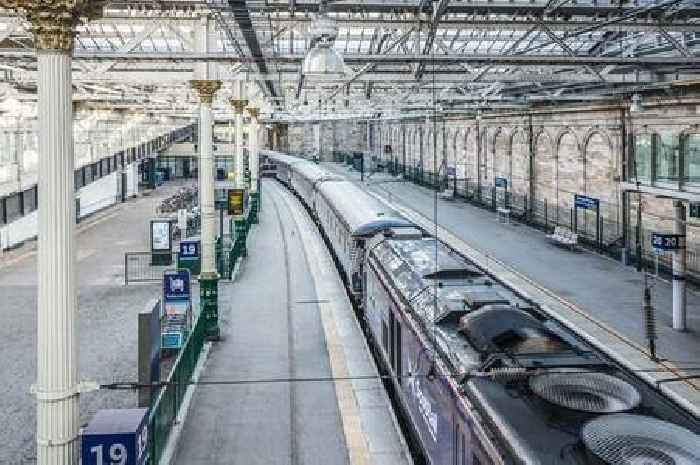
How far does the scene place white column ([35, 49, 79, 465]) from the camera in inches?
241

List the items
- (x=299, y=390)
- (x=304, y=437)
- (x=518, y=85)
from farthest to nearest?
(x=518, y=85) → (x=299, y=390) → (x=304, y=437)

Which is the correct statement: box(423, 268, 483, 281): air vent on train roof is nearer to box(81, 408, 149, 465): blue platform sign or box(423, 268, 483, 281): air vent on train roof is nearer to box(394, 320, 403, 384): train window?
box(394, 320, 403, 384): train window

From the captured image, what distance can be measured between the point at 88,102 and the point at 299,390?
95.2ft

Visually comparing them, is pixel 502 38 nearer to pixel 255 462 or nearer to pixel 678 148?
pixel 678 148

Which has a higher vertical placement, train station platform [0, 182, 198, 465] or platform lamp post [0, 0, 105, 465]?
platform lamp post [0, 0, 105, 465]

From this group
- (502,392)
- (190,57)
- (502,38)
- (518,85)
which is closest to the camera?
(502,392)

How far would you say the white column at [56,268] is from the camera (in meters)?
6.13

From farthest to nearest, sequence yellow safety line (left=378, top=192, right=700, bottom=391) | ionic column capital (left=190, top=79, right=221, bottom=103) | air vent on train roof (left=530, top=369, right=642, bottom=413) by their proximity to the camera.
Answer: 1. ionic column capital (left=190, top=79, right=221, bottom=103)
2. yellow safety line (left=378, top=192, right=700, bottom=391)
3. air vent on train roof (left=530, top=369, right=642, bottom=413)

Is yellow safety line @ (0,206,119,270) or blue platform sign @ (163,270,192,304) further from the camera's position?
yellow safety line @ (0,206,119,270)

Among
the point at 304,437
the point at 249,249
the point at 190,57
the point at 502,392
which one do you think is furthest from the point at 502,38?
the point at 502,392

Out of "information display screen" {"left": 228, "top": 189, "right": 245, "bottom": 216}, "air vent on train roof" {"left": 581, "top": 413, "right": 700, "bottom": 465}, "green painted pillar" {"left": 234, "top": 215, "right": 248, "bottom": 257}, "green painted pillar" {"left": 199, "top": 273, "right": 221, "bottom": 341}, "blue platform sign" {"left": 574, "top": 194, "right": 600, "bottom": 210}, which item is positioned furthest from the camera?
"blue platform sign" {"left": 574, "top": 194, "right": 600, "bottom": 210}

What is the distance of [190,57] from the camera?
528 inches

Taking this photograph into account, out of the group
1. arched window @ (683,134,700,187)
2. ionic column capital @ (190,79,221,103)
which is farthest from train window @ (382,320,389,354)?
arched window @ (683,134,700,187)

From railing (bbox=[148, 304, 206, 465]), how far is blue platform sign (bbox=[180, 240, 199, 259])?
24.7 feet
